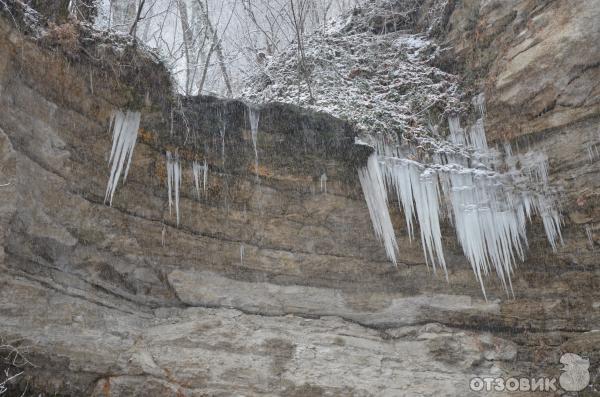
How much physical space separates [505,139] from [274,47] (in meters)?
5.75

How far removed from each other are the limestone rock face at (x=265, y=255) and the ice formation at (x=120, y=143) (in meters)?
0.10

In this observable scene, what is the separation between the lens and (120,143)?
5980 millimetres

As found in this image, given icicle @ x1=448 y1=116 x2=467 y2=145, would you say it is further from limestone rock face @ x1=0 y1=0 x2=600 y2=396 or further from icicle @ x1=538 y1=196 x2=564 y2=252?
icicle @ x1=538 y1=196 x2=564 y2=252

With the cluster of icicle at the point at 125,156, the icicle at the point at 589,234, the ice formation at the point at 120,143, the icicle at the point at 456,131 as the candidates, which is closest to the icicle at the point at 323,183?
the cluster of icicle at the point at 125,156

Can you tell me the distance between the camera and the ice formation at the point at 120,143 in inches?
231

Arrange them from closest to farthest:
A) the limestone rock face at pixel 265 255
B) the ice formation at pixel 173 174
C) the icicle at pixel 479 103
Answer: the limestone rock face at pixel 265 255, the ice formation at pixel 173 174, the icicle at pixel 479 103

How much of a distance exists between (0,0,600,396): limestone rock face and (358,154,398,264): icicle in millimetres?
156

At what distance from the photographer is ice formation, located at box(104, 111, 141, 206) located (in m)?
5.87

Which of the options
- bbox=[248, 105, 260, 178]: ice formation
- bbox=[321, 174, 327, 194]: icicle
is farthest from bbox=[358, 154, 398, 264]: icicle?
bbox=[248, 105, 260, 178]: ice formation

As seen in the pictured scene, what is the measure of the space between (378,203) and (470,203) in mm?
1211

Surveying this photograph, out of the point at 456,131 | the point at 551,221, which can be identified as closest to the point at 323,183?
the point at 456,131

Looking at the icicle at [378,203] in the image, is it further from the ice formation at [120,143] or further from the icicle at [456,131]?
the ice formation at [120,143]

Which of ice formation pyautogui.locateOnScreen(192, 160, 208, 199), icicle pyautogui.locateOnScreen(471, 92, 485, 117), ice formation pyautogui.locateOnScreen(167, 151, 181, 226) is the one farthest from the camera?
icicle pyautogui.locateOnScreen(471, 92, 485, 117)

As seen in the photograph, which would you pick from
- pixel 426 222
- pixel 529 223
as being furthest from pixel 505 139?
pixel 426 222
